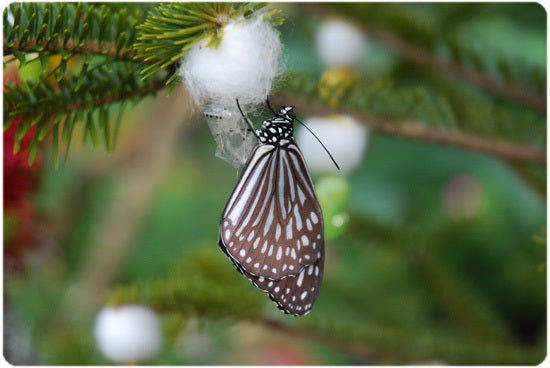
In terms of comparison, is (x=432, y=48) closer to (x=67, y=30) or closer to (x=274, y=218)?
A: (x=274, y=218)

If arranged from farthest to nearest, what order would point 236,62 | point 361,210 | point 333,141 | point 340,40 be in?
point 361,210 → point 340,40 → point 333,141 → point 236,62

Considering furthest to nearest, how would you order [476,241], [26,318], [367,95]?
[476,241]
[26,318]
[367,95]

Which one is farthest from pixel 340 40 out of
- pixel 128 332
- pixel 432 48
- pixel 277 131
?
pixel 128 332

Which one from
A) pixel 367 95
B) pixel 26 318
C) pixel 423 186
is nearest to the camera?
pixel 367 95

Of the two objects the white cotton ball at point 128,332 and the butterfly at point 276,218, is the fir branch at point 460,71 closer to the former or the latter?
the butterfly at point 276,218

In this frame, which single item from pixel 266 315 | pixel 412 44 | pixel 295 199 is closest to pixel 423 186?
pixel 412 44

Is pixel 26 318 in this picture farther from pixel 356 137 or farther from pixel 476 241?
pixel 476 241

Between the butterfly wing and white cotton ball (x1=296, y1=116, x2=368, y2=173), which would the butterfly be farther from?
white cotton ball (x1=296, y1=116, x2=368, y2=173)
